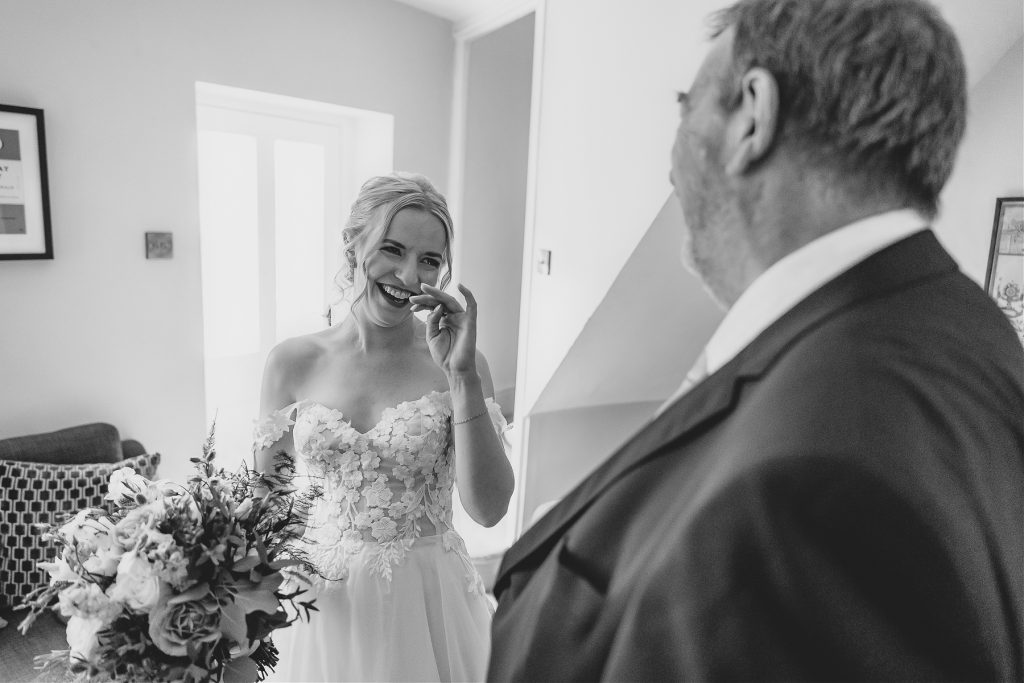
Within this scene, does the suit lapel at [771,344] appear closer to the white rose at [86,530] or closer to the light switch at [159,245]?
the white rose at [86,530]

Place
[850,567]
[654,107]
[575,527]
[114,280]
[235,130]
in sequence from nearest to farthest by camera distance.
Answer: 1. [850,567]
2. [575,527]
3. [654,107]
4. [114,280]
5. [235,130]

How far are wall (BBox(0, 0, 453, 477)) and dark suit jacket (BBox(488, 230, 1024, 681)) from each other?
8.16 ft

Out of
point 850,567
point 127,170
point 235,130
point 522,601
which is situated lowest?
point 522,601

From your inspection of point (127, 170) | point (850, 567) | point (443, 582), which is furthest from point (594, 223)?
point (850, 567)

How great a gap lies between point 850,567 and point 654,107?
215cm

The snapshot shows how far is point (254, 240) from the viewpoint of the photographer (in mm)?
3139

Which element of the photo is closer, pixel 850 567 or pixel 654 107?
pixel 850 567

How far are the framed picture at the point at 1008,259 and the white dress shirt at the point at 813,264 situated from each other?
1.36 metres

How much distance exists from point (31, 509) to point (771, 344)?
2303 millimetres

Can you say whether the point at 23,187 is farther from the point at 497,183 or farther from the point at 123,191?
the point at 497,183

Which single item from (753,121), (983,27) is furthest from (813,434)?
(983,27)

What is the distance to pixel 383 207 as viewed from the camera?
135 cm

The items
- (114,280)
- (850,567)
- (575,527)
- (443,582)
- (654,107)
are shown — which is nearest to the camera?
(850,567)

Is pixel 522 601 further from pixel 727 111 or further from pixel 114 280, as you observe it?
pixel 114 280
